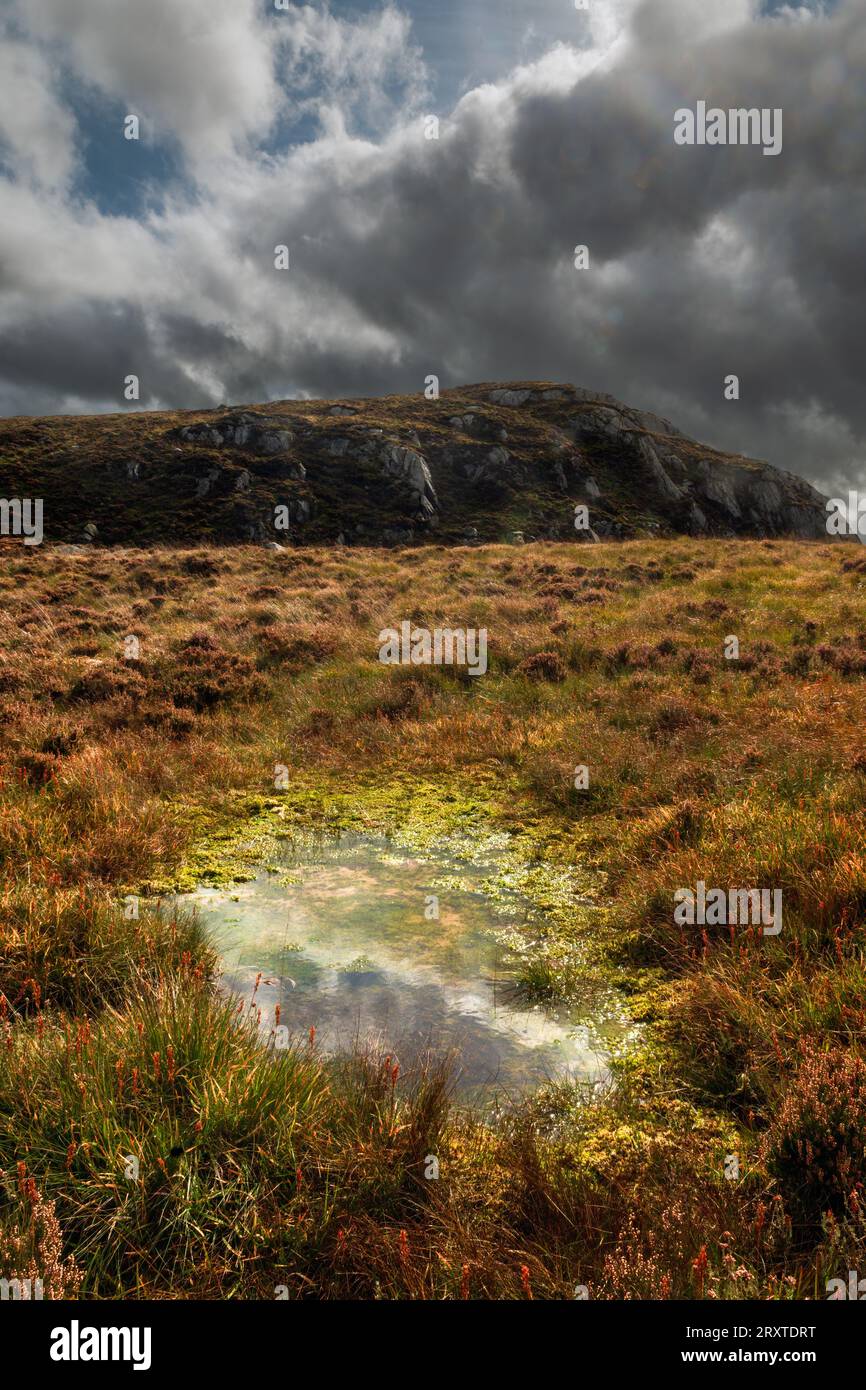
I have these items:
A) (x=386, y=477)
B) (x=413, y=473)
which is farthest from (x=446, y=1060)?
(x=386, y=477)

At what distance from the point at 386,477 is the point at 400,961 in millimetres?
67884

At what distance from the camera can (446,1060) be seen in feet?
12.8

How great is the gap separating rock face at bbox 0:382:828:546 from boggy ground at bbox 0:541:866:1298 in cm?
4305

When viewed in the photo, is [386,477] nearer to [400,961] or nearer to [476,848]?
[476,848]

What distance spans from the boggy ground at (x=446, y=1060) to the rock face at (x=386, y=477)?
1695 inches

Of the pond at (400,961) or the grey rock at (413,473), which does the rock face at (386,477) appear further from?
the pond at (400,961)

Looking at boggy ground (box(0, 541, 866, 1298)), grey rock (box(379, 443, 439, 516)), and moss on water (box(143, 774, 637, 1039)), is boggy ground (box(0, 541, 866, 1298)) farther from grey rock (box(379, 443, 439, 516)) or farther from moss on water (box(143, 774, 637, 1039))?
grey rock (box(379, 443, 439, 516))

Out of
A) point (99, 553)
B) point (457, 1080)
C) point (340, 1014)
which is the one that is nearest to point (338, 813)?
point (340, 1014)

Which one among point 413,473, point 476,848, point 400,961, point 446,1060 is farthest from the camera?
point 413,473

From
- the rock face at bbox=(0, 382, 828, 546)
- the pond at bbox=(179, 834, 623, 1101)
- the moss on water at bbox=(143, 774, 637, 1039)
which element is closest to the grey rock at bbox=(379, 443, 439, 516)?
the rock face at bbox=(0, 382, 828, 546)

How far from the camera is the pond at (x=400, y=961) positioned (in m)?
4.13
